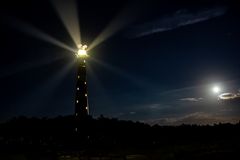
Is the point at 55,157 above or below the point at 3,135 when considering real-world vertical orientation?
below

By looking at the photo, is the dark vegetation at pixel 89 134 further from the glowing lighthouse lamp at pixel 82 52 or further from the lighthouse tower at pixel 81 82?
the glowing lighthouse lamp at pixel 82 52

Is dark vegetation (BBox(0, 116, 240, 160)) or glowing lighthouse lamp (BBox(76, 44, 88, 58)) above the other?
glowing lighthouse lamp (BBox(76, 44, 88, 58))

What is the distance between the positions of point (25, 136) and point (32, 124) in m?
5.26

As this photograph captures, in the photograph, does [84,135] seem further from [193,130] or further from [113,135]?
[193,130]

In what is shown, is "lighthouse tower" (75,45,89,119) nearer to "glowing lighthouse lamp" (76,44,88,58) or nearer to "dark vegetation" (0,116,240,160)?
"glowing lighthouse lamp" (76,44,88,58)

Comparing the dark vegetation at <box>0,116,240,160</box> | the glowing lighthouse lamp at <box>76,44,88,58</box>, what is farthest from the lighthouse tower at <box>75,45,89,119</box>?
the dark vegetation at <box>0,116,240,160</box>

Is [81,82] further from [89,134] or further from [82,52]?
[89,134]

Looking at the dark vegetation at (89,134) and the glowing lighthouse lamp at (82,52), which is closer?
the glowing lighthouse lamp at (82,52)

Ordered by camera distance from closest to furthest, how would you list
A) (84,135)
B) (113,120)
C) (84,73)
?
(84,73)
(84,135)
(113,120)

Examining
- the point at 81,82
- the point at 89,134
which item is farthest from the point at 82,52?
the point at 89,134

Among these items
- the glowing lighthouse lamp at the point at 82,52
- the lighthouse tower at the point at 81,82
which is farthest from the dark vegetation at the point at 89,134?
the glowing lighthouse lamp at the point at 82,52

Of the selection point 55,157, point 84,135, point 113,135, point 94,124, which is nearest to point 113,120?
point 113,135

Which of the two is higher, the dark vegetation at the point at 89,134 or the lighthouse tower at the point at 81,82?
the lighthouse tower at the point at 81,82

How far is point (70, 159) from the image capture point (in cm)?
4444
